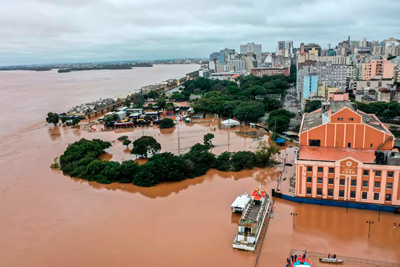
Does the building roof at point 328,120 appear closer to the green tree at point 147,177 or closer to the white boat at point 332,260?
the white boat at point 332,260

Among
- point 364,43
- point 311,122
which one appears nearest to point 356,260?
point 311,122

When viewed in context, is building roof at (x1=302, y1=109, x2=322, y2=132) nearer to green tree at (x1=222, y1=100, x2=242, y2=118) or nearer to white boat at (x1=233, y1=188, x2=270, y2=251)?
white boat at (x1=233, y1=188, x2=270, y2=251)

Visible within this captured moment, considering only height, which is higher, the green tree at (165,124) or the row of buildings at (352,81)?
the row of buildings at (352,81)

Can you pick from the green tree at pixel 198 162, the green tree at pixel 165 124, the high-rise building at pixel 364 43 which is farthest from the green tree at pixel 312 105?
the high-rise building at pixel 364 43

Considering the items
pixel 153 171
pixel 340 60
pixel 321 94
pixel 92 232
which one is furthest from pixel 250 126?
pixel 340 60

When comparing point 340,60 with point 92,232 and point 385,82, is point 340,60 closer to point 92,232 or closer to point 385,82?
point 385,82

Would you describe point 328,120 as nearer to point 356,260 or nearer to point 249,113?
point 356,260
